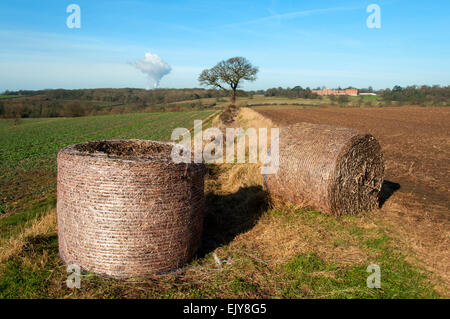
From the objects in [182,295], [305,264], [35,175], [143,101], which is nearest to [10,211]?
[35,175]

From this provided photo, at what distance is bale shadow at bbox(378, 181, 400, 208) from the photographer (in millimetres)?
8578

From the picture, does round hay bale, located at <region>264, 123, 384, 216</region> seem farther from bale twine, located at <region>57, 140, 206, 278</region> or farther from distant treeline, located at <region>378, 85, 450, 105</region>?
distant treeline, located at <region>378, 85, 450, 105</region>

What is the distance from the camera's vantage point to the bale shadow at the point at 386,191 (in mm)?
8578

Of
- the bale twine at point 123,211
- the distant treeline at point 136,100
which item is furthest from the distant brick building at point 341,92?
the bale twine at point 123,211

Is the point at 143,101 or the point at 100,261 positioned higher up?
the point at 143,101

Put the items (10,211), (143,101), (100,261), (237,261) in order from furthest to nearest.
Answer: (143,101)
(10,211)
(237,261)
(100,261)

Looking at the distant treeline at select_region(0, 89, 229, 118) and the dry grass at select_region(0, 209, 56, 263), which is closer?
the dry grass at select_region(0, 209, 56, 263)

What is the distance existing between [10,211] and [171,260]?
771cm

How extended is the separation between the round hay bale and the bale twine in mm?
3462

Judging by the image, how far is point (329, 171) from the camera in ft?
23.1

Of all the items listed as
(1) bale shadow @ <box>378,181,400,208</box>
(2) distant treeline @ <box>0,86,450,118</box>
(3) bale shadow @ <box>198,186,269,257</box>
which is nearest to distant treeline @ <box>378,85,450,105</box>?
(2) distant treeline @ <box>0,86,450,118</box>

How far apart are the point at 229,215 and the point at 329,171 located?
2625 millimetres
